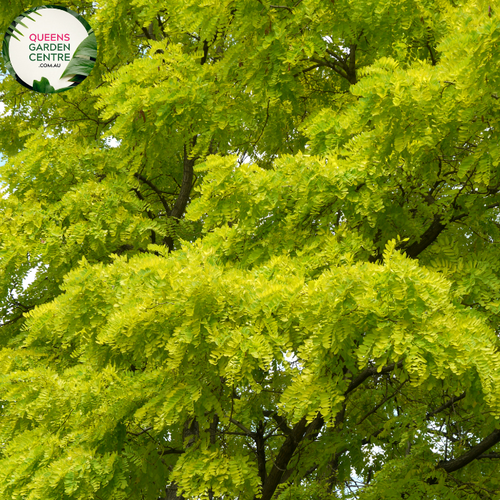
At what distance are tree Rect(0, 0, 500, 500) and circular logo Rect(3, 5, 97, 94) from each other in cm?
127

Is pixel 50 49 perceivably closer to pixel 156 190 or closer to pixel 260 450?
pixel 156 190

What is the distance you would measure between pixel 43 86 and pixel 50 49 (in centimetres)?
59

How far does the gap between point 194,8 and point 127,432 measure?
437 centimetres

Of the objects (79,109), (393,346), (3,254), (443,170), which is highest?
(79,109)

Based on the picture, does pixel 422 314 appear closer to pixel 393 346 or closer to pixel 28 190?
pixel 393 346

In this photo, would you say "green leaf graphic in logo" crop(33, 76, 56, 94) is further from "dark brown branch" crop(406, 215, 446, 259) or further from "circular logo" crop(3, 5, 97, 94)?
"dark brown branch" crop(406, 215, 446, 259)

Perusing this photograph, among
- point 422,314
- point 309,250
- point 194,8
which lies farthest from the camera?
point 194,8

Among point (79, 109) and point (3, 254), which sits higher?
point (79, 109)

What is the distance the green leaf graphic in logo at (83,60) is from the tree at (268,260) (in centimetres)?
99

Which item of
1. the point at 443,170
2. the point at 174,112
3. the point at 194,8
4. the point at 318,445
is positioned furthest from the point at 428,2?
the point at 318,445

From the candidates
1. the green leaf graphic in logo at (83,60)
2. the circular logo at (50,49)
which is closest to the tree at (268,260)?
the green leaf graphic in logo at (83,60)

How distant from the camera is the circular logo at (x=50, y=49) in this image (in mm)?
9734

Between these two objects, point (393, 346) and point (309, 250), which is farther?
point (309, 250)

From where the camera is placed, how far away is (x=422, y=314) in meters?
4.53
